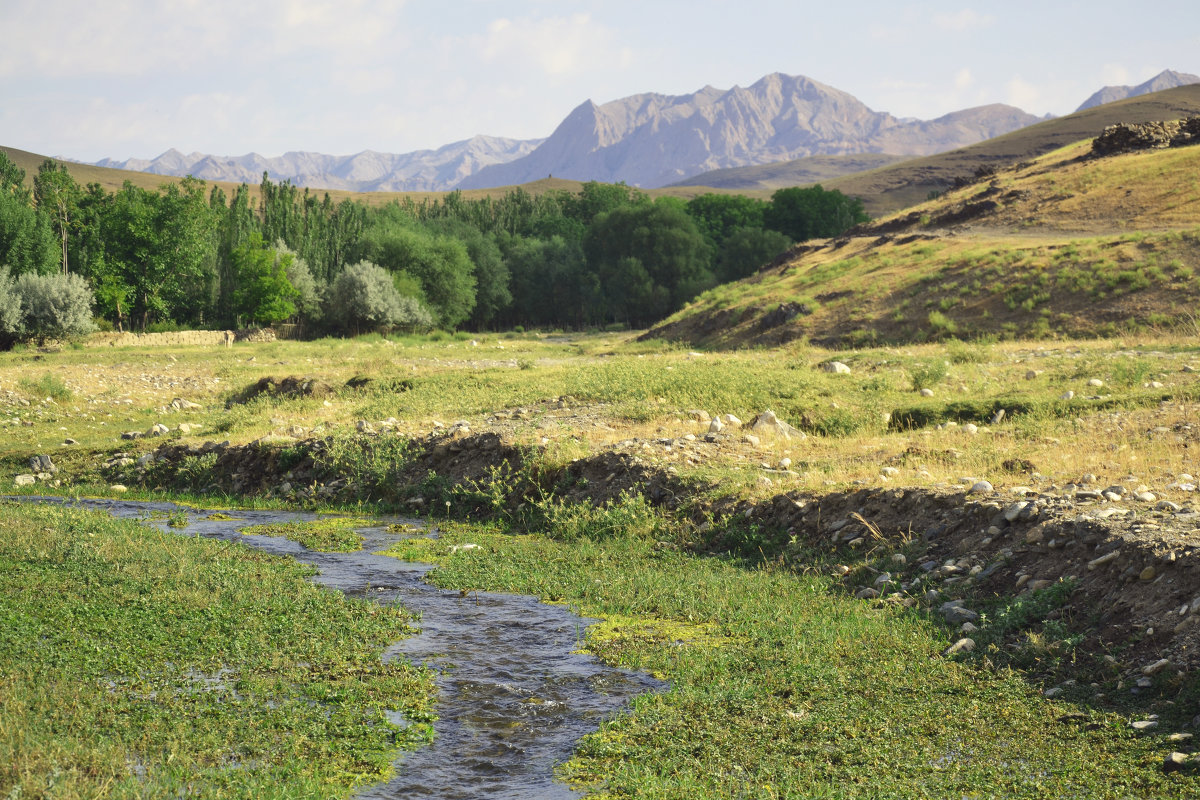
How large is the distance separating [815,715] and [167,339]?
172ft

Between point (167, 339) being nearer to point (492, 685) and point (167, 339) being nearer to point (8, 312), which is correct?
point (8, 312)

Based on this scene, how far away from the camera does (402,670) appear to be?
7.39 metres

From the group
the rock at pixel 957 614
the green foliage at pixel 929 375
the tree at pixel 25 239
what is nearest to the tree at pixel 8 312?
the tree at pixel 25 239

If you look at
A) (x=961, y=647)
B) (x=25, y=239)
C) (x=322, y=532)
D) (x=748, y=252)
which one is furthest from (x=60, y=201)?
(x=961, y=647)

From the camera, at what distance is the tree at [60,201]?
61.0 m

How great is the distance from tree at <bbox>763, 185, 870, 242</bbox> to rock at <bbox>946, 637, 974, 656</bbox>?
87.7 metres

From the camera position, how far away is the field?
586cm

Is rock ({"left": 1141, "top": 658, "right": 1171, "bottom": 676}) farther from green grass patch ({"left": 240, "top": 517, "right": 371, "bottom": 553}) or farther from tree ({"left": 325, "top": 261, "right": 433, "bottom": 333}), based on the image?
tree ({"left": 325, "top": 261, "right": 433, "bottom": 333})

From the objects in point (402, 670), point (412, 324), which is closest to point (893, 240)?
point (412, 324)

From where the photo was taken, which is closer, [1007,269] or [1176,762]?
[1176,762]

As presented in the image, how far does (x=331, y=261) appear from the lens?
75.2 metres

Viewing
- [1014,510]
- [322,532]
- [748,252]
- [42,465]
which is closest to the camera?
[1014,510]

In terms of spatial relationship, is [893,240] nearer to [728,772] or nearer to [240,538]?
[240,538]

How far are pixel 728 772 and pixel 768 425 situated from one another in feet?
35.1
